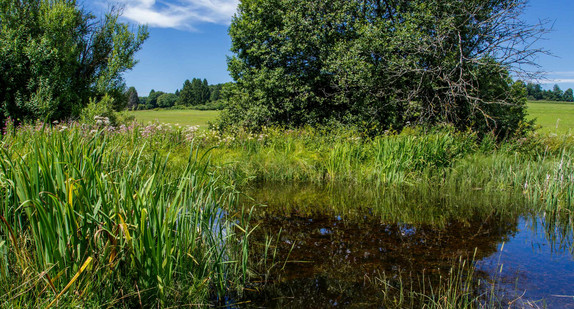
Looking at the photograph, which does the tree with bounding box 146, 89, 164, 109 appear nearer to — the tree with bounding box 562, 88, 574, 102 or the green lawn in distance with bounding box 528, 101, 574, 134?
the green lawn in distance with bounding box 528, 101, 574, 134

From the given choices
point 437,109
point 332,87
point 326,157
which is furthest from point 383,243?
point 332,87

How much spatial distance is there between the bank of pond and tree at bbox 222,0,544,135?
4.00 m

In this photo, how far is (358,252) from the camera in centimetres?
393

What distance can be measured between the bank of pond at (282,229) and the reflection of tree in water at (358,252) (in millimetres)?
20

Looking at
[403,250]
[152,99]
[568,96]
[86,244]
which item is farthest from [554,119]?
[152,99]

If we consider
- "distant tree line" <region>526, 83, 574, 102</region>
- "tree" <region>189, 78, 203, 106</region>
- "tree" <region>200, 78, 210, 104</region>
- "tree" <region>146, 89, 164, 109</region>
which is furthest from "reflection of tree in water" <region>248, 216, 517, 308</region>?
"tree" <region>146, 89, 164, 109</region>

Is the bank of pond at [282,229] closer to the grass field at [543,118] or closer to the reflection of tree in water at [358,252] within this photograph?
the reflection of tree in water at [358,252]

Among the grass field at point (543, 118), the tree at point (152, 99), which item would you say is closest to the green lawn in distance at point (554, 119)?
the grass field at point (543, 118)

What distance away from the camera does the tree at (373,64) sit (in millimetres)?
11078

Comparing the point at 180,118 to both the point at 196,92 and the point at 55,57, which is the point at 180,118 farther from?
the point at 196,92

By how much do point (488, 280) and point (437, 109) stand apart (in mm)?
9737

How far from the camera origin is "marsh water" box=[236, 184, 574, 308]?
9.98 ft

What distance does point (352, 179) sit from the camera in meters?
7.87

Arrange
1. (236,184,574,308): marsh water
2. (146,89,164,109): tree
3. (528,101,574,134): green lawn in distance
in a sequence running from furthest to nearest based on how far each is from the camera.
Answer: (146,89,164,109): tree < (528,101,574,134): green lawn in distance < (236,184,574,308): marsh water
